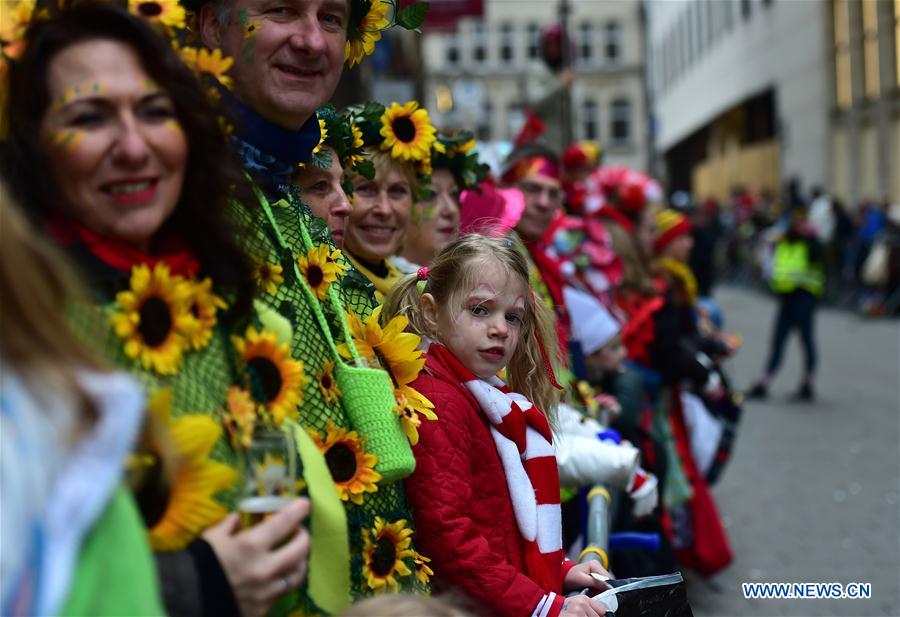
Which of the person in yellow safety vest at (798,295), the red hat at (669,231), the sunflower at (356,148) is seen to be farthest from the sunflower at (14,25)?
the person in yellow safety vest at (798,295)

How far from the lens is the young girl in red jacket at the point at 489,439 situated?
2691mm

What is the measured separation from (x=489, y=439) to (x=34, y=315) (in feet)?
4.93

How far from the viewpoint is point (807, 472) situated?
377 inches

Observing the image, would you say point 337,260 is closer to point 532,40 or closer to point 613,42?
point 532,40

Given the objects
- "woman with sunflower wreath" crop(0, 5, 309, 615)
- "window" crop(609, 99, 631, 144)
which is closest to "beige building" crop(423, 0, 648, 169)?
"window" crop(609, 99, 631, 144)

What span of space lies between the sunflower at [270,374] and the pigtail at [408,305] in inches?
39.0

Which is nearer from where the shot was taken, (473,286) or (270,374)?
(270,374)

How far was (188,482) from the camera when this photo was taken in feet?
6.05

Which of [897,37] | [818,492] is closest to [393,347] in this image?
[818,492]

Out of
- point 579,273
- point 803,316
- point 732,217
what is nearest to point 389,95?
point 803,316

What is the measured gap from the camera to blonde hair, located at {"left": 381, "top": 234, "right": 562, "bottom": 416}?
311cm

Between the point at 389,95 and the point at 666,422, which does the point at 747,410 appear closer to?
the point at 389,95

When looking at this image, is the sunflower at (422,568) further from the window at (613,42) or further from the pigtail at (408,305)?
the window at (613,42)

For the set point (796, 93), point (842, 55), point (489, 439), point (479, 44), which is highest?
point (479, 44)
